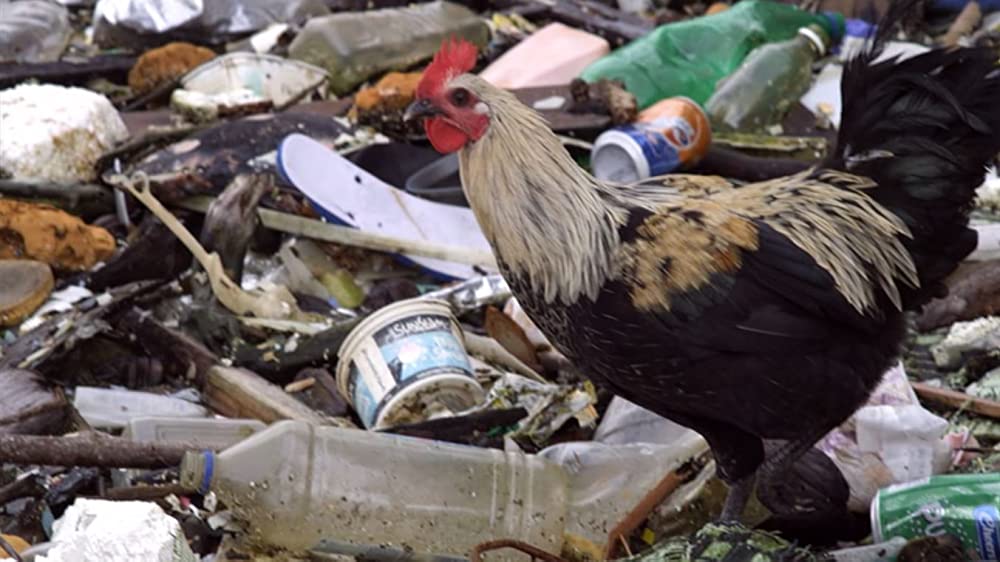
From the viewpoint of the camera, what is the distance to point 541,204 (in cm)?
259

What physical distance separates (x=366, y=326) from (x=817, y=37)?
3.23 metres

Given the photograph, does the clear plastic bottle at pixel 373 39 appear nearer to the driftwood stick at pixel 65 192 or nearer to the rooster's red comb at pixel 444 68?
the driftwood stick at pixel 65 192

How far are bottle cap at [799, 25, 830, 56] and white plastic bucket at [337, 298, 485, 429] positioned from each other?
3025 millimetres

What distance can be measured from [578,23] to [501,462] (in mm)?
3784

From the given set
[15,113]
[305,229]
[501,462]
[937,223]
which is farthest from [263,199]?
[937,223]

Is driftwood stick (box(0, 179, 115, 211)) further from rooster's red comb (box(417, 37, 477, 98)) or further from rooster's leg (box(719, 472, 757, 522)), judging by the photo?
rooster's leg (box(719, 472, 757, 522))

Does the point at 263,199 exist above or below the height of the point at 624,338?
below

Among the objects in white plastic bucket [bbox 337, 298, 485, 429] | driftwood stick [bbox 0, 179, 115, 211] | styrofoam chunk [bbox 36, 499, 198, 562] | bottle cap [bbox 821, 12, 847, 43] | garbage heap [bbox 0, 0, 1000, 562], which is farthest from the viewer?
bottle cap [bbox 821, 12, 847, 43]

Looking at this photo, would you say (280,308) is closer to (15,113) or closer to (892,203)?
(15,113)

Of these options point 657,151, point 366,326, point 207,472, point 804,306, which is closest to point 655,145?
point 657,151

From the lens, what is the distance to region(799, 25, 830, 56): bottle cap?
5777 millimetres

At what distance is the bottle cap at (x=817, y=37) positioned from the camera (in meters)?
5.78

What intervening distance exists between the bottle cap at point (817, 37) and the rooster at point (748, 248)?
10.2 feet

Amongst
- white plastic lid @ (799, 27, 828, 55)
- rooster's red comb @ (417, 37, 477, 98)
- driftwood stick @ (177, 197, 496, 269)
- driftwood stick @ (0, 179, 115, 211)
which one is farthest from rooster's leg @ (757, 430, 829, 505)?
white plastic lid @ (799, 27, 828, 55)
